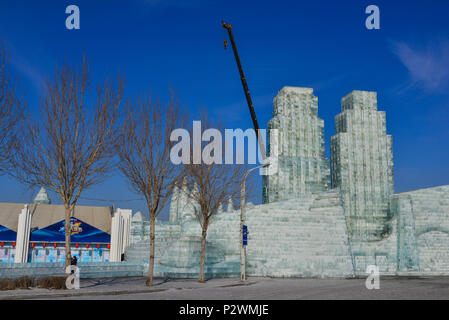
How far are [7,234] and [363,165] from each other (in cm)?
7169

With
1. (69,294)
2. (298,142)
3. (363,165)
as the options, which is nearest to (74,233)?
(69,294)

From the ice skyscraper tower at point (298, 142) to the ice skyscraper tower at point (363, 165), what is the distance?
430cm

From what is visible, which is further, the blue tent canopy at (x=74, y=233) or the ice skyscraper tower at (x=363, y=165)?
the ice skyscraper tower at (x=363, y=165)

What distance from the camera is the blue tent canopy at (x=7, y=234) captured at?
5447cm

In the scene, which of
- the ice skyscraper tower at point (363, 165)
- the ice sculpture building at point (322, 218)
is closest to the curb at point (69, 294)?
the ice sculpture building at point (322, 218)

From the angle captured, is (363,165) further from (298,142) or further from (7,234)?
(7,234)

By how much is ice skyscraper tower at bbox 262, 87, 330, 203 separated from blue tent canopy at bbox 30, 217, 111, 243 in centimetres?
4340

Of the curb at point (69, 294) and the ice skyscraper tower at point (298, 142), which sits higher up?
the ice skyscraper tower at point (298, 142)

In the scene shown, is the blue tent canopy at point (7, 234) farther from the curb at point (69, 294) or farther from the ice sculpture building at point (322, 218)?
the curb at point (69, 294)

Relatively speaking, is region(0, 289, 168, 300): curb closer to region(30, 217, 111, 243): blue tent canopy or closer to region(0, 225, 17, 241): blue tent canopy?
region(30, 217, 111, 243): blue tent canopy

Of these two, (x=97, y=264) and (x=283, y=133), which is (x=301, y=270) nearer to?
(x=97, y=264)

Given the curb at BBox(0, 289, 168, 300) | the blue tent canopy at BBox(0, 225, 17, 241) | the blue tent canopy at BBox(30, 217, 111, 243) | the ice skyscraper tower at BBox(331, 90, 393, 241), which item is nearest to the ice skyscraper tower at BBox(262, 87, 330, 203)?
the ice skyscraper tower at BBox(331, 90, 393, 241)

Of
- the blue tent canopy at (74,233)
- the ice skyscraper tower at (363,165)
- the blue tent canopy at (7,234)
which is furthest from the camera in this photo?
the ice skyscraper tower at (363,165)
